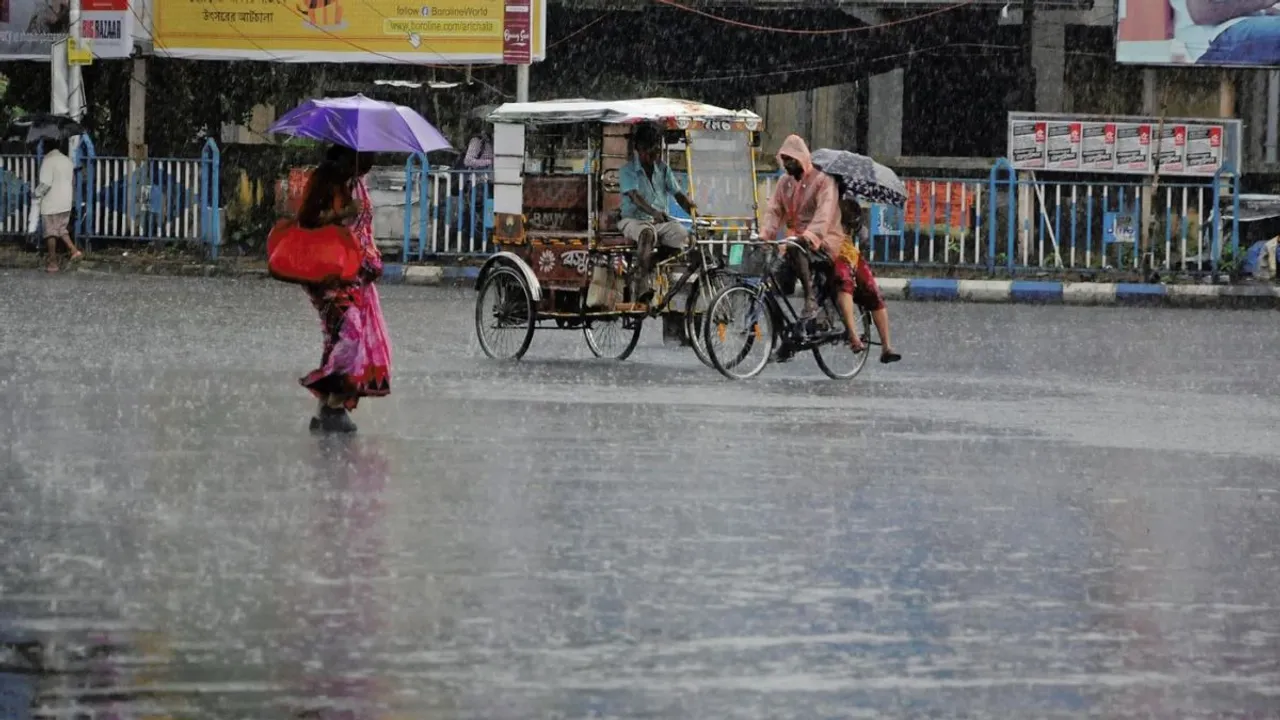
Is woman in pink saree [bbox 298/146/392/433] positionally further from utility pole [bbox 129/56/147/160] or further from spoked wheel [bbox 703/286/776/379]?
utility pole [bbox 129/56/147/160]

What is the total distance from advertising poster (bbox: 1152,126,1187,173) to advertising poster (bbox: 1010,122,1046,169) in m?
1.37

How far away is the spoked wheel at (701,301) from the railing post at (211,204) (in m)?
14.8

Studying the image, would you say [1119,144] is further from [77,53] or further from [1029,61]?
[77,53]

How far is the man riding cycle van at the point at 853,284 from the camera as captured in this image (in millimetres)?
16922

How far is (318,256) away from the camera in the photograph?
13031mm

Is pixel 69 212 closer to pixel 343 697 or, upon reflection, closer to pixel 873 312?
pixel 873 312

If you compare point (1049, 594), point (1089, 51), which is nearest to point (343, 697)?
point (1049, 594)

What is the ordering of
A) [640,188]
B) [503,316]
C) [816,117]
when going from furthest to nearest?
[816,117] < [503,316] < [640,188]

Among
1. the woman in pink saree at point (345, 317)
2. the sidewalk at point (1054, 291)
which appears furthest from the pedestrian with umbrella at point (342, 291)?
the sidewalk at point (1054, 291)

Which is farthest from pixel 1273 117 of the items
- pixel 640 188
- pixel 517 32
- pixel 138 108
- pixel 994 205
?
pixel 640 188

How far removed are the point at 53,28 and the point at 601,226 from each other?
681 inches

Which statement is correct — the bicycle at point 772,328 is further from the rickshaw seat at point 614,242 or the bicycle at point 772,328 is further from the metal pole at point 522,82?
the metal pole at point 522,82

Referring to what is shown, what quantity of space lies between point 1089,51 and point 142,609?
27068 millimetres

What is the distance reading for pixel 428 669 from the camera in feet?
22.4
